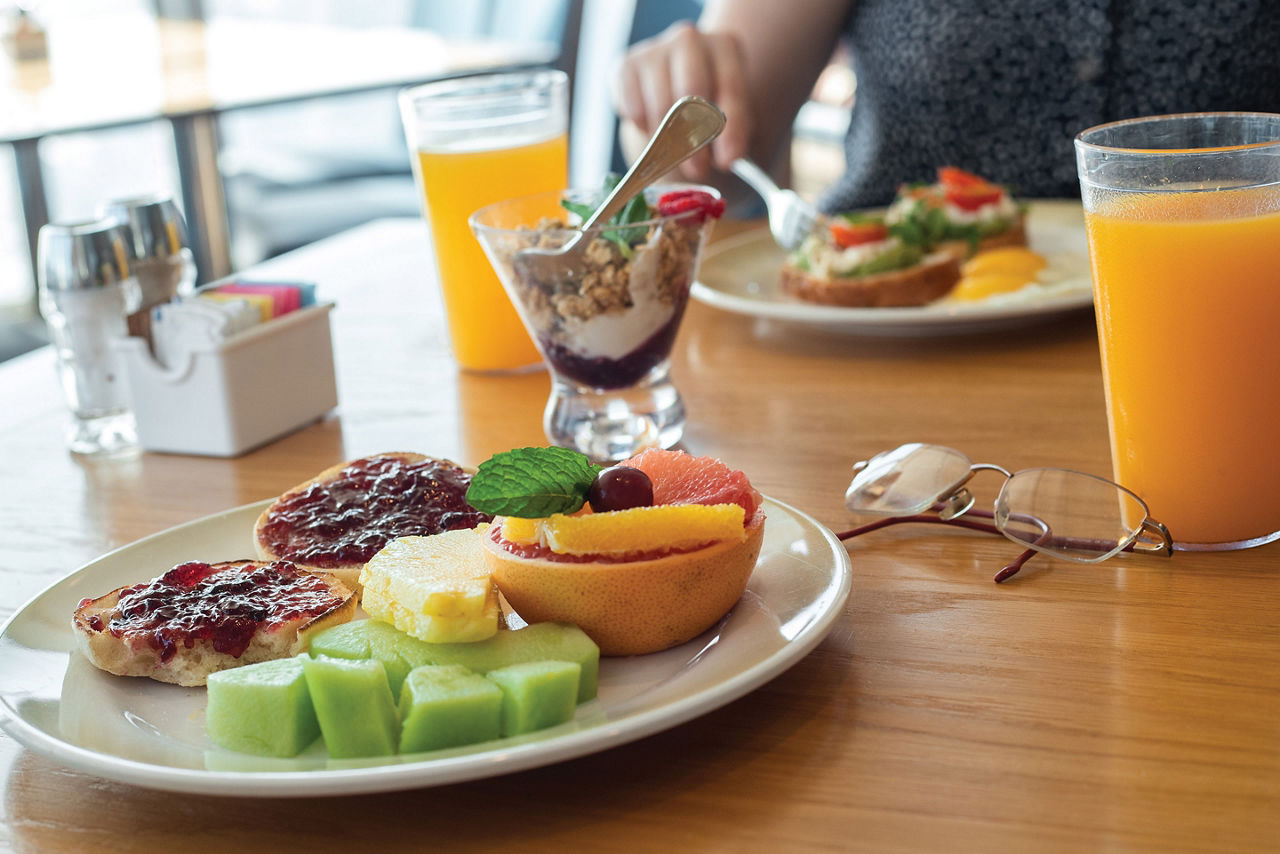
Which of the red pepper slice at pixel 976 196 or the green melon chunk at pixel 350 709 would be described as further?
the red pepper slice at pixel 976 196

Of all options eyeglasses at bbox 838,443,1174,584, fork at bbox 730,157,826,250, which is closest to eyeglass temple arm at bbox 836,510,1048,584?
eyeglasses at bbox 838,443,1174,584

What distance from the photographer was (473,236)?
1377 millimetres

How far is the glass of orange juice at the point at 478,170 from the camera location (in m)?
1.38

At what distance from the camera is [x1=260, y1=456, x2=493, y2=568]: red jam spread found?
84cm

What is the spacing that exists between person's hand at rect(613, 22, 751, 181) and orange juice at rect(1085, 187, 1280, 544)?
1027 millimetres

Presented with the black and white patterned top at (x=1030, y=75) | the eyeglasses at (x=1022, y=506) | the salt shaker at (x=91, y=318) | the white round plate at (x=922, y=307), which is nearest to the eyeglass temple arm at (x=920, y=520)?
the eyeglasses at (x=1022, y=506)

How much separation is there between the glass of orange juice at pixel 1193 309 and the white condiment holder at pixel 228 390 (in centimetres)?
77

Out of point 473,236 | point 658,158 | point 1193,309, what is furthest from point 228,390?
point 1193,309

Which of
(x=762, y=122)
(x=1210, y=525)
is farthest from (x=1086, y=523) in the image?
(x=762, y=122)

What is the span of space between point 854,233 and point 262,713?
124 cm

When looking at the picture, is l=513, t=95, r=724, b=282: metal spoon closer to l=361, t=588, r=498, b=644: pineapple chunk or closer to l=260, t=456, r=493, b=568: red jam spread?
l=260, t=456, r=493, b=568: red jam spread

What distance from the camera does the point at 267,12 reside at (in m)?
6.37

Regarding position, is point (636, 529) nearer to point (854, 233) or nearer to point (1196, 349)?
point (1196, 349)

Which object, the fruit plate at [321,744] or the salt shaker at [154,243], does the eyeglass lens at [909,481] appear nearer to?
the fruit plate at [321,744]
